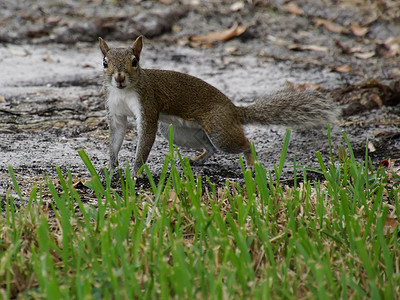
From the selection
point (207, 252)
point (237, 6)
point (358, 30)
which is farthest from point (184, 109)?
point (237, 6)

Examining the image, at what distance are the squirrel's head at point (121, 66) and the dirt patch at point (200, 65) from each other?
521 millimetres

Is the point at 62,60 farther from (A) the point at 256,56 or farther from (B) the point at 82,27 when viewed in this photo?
(A) the point at 256,56

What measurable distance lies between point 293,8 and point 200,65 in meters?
2.07

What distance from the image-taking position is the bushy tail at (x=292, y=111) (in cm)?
418

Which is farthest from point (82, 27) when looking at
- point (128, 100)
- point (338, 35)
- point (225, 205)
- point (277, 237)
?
point (277, 237)

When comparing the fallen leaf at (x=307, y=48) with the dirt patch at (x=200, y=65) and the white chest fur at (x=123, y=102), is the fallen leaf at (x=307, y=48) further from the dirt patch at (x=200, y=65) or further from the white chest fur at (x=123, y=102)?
the white chest fur at (x=123, y=102)

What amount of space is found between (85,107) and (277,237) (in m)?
2.68

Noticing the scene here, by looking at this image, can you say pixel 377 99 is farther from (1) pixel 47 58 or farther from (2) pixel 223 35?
(1) pixel 47 58

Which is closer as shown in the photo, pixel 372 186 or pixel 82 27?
pixel 372 186

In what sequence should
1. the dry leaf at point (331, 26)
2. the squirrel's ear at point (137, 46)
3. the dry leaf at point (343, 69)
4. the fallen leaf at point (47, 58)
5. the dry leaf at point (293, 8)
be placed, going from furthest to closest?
the dry leaf at point (293, 8)
the dry leaf at point (331, 26)
the fallen leaf at point (47, 58)
the dry leaf at point (343, 69)
the squirrel's ear at point (137, 46)

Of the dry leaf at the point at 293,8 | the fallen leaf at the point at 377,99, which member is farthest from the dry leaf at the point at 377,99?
the dry leaf at the point at 293,8

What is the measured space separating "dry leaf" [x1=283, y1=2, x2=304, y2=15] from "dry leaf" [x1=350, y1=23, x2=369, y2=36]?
2.24 ft

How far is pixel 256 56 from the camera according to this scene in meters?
6.13

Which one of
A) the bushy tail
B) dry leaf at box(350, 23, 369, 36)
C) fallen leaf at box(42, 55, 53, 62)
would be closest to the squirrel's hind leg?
the bushy tail
